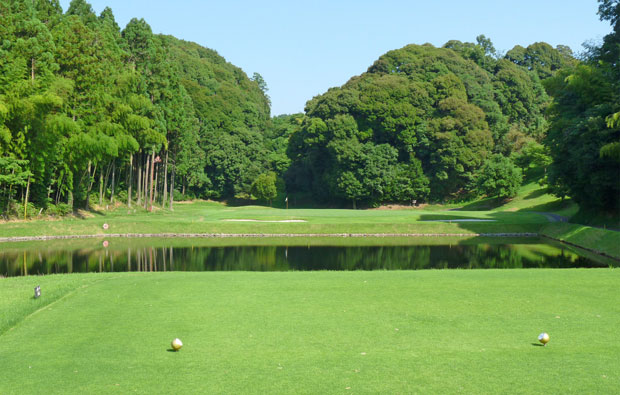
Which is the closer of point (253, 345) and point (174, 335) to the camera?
point (253, 345)

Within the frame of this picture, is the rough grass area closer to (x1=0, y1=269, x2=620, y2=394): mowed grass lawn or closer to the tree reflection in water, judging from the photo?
the tree reflection in water

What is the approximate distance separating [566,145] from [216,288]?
3006 cm

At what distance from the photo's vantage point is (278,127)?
119 m

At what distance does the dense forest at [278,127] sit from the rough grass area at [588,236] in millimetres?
2883

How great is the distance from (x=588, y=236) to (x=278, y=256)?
19434 mm

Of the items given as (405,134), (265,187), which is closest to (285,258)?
(405,134)

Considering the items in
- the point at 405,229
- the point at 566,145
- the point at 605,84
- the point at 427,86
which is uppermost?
the point at 427,86

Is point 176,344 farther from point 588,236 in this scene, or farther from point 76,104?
point 76,104

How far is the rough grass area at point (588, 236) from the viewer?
2861 centimetres

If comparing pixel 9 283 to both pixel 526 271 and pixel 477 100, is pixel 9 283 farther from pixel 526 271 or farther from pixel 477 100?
pixel 477 100

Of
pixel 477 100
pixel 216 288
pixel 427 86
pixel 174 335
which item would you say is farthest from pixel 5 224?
pixel 477 100

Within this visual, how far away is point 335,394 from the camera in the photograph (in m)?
6.80

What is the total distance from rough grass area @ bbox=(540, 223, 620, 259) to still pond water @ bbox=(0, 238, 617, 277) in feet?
3.44

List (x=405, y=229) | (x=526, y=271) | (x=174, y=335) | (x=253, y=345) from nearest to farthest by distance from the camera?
(x=253, y=345) < (x=174, y=335) < (x=526, y=271) < (x=405, y=229)
